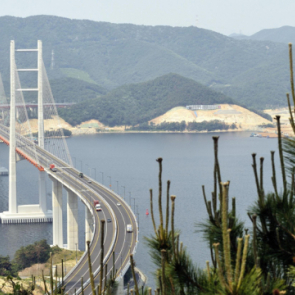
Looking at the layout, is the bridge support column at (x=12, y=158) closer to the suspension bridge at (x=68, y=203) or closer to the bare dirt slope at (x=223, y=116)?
the suspension bridge at (x=68, y=203)

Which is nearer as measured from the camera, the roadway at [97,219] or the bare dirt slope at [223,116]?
the roadway at [97,219]

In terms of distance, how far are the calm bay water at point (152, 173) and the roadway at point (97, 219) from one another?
2066mm

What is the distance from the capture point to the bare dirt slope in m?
132

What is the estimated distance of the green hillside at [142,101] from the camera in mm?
137625

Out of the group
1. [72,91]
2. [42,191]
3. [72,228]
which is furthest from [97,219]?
[72,91]

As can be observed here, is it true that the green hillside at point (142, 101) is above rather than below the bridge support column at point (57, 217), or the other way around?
above

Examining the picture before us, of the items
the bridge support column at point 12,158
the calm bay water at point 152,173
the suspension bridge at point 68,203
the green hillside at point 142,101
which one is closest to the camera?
the suspension bridge at point 68,203

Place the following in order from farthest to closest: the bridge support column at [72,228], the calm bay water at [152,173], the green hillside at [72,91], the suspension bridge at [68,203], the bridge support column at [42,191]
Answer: the green hillside at [72,91]
the bridge support column at [42,191]
the calm bay water at [152,173]
the bridge support column at [72,228]
the suspension bridge at [68,203]

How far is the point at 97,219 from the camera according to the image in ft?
112

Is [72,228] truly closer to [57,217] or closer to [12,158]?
[57,217]

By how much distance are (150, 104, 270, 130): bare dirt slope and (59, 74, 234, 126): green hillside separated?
3449mm

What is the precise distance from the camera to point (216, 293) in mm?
4082

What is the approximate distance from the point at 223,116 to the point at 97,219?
Answer: 103m

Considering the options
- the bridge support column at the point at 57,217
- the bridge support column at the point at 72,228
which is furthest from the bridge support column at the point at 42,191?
the bridge support column at the point at 72,228
